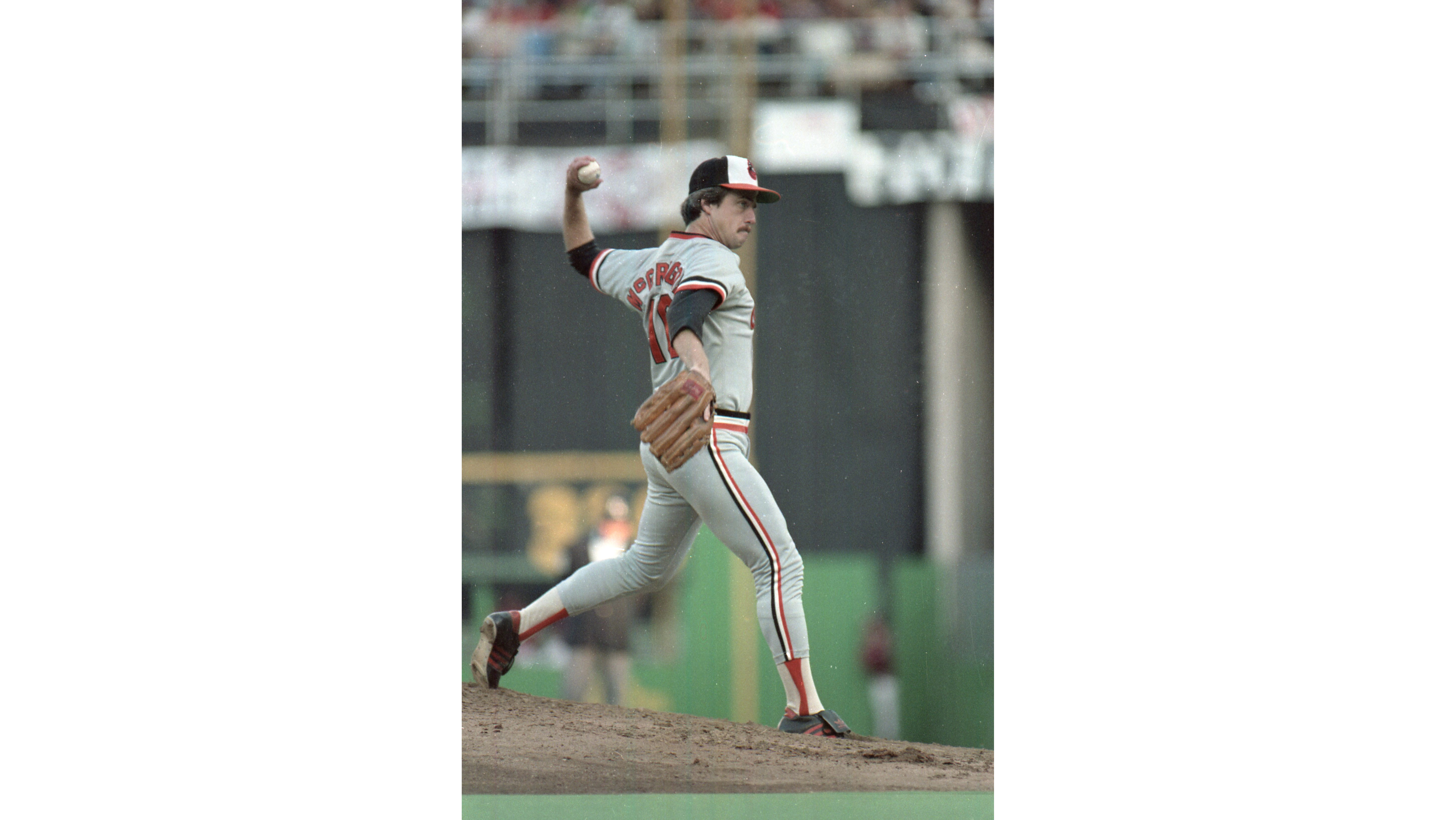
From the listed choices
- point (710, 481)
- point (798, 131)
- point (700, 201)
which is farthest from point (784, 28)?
point (710, 481)

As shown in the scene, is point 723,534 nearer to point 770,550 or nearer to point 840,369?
point 770,550

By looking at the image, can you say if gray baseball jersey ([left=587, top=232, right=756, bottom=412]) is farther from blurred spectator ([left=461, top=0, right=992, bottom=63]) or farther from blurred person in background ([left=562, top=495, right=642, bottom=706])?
blurred spectator ([left=461, top=0, right=992, bottom=63])

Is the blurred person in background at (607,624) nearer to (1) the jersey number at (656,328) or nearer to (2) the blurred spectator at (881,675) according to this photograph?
(1) the jersey number at (656,328)

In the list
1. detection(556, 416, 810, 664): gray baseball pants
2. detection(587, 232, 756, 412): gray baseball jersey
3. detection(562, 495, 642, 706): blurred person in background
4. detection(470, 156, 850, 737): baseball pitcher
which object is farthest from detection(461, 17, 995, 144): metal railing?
detection(562, 495, 642, 706): blurred person in background

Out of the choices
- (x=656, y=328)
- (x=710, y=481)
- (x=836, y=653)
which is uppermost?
(x=656, y=328)

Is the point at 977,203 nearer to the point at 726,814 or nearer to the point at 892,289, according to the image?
the point at 892,289
